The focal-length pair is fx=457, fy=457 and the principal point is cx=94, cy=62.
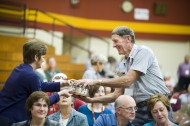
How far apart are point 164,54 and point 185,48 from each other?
78cm

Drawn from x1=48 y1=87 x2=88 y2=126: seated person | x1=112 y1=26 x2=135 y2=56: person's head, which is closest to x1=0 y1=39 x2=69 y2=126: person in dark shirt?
x1=112 y1=26 x2=135 y2=56: person's head

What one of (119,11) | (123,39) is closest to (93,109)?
(123,39)

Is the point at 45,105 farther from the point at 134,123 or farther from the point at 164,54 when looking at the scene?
the point at 164,54

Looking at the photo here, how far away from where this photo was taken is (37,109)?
3.69 m

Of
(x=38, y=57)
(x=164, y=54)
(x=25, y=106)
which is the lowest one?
(x=164, y=54)

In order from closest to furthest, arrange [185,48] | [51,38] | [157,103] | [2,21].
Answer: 1. [157,103]
2. [2,21]
3. [51,38]
4. [185,48]

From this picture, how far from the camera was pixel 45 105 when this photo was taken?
3.76m

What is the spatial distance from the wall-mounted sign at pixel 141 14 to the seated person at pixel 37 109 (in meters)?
11.0

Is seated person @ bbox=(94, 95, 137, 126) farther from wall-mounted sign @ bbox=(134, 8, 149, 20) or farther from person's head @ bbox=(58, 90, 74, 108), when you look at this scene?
wall-mounted sign @ bbox=(134, 8, 149, 20)

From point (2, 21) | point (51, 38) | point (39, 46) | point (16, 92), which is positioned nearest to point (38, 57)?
point (39, 46)

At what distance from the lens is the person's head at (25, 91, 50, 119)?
3.66 metres

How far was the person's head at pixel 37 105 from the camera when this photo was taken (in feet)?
12.0

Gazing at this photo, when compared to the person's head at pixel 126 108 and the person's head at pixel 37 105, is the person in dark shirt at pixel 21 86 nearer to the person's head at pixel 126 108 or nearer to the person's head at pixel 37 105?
the person's head at pixel 37 105

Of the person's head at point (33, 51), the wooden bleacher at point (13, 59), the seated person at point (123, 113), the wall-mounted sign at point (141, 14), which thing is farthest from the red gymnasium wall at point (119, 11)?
the person's head at point (33, 51)
